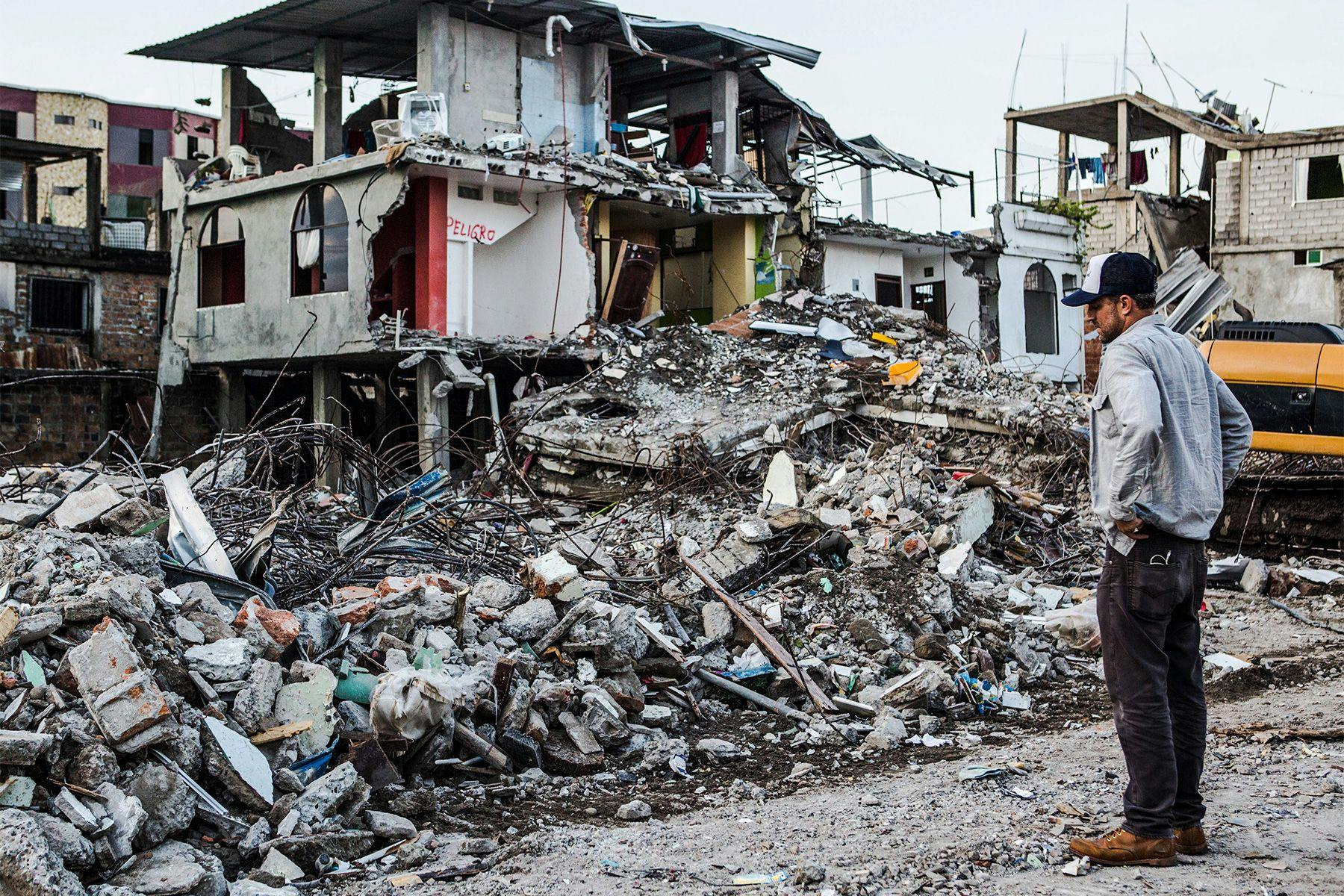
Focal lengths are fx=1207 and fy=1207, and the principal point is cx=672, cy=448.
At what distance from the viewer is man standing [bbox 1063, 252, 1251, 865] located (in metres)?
3.66

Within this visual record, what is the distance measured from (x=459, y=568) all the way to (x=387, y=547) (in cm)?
49

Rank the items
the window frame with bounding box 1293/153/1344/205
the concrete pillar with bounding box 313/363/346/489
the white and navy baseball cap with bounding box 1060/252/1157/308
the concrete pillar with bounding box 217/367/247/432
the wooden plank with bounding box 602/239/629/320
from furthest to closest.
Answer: the window frame with bounding box 1293/153/1344/205
the concrete pillar with bounding box 217/367/247/432
the wooden plank with bounding box 602/239/629/320
the concrete pillar with bounding box 313/363/346/489
the white and navy baseball cap with bounding box 1060/252/1157/308

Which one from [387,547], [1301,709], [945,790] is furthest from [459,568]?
[1301,709]

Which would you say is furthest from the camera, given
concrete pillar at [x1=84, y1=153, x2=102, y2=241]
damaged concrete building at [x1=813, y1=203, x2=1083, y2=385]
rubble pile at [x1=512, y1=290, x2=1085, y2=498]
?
damaged concrete building at [x1=813, y1=203, x2=1083, y2=385]

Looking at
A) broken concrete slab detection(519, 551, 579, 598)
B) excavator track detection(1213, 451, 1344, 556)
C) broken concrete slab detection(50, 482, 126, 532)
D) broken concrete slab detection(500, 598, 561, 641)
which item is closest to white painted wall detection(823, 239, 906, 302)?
excavator track detection(1213, 451, 1344, 556)

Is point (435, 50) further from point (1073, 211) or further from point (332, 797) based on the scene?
point (332, 797)

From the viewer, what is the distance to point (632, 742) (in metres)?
5.78

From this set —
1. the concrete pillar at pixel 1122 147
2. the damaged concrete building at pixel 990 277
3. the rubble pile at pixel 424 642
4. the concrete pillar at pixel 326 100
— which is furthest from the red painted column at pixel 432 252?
the concrete pillar at pixel 1122 147

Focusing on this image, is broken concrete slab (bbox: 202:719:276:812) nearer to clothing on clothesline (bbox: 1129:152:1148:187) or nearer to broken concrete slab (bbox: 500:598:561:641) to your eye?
broken concrete slab (bbox: 500:598:561:641)

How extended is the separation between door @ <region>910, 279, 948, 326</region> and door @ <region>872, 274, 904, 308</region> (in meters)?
1.03

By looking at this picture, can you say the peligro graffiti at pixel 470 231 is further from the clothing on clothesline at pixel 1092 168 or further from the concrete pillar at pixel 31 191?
the clothing on clothesline at pixel 1092 168

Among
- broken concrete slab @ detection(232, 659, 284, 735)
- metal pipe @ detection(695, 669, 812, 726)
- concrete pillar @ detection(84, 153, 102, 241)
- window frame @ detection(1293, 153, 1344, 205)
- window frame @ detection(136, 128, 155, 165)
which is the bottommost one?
metal pipe @ detection(695, 669, 812, 726)

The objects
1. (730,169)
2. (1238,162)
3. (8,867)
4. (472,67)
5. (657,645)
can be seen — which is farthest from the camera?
(1238,162)

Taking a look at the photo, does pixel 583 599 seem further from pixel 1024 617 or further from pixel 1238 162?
pixel 1238 162
